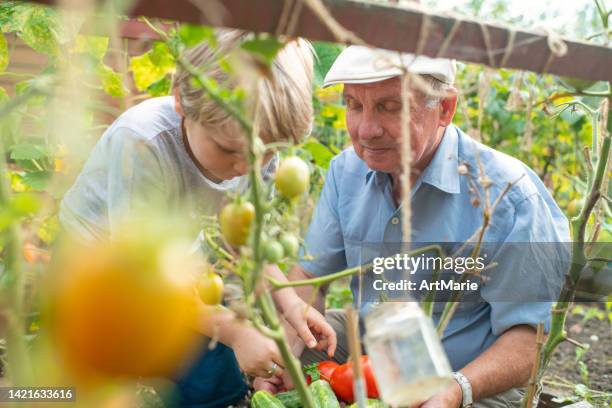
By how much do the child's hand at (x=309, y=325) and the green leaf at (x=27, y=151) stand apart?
33.0 inches

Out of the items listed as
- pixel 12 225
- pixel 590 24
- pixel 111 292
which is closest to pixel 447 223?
pixel 12 225

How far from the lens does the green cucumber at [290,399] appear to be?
5.53ft

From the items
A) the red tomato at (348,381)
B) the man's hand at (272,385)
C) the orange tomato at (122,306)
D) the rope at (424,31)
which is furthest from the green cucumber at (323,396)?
the orange tomato at (122,306)

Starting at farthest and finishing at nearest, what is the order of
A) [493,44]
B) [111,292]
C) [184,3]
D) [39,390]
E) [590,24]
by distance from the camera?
[590,24] → [493,44] → [184,3] → [39,390] → [111,292]

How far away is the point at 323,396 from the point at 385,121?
2.29 feet

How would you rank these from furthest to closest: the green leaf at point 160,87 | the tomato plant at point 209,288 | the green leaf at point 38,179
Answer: the green leaf at point 160,87
the green leaf at point 38,179
the tomato plant at point 209,288

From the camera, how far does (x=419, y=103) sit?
1.69m

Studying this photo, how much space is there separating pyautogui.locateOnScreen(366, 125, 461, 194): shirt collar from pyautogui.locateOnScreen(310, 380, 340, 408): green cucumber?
0.63 m

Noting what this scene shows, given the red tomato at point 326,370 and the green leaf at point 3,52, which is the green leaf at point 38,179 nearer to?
the green leaf at point 3,52

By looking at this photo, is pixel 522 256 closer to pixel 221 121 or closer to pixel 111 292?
pixel 221 121

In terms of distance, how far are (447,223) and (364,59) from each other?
0.52m

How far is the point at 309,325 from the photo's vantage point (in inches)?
70.1

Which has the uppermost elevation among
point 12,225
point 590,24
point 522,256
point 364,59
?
point 590,24

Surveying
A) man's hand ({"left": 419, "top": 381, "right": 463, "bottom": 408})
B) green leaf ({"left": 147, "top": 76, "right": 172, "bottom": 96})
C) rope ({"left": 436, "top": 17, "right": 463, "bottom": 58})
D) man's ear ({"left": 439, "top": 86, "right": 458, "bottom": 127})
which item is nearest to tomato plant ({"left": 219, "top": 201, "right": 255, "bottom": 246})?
rope ({"left": 436, "top": 17, "right": 463, "bottom": 58})
